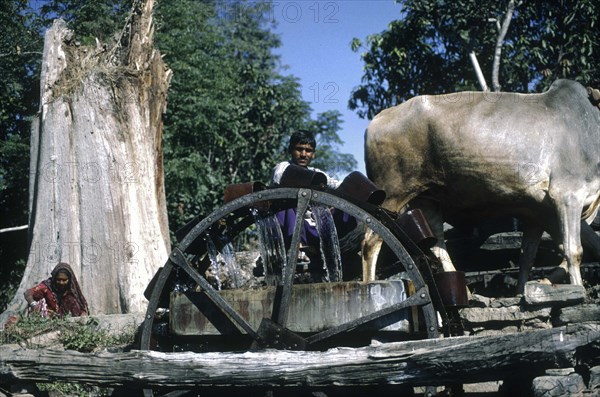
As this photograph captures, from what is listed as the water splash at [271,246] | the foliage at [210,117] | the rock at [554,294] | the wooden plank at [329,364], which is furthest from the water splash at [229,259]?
the foliage at [210,117]

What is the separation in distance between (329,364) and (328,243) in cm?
160

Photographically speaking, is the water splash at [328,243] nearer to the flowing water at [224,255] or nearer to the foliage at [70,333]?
the flowing water at [224,255]

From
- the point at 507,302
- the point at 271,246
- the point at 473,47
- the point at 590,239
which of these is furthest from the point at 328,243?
the point at 473,47

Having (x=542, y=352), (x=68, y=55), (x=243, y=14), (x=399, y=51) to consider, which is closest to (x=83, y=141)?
(x=68, y=55)

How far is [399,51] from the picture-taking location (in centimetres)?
1695

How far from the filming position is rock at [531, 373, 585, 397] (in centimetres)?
470

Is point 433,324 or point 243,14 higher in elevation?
point 243,14

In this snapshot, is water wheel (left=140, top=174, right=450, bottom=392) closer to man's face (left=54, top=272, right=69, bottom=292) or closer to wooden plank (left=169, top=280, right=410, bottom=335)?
wooden plank (left=169, top=280, right=410, bottom=335)

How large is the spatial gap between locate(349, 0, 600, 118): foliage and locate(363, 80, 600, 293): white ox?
7.77 metres

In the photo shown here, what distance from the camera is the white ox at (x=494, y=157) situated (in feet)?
24.7

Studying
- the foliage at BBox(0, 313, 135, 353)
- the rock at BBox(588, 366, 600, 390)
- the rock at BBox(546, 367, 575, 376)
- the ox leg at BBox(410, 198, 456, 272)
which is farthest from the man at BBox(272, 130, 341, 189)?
the rock at BBox(588, 366, 600, 390)

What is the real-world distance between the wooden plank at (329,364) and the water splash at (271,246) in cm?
121

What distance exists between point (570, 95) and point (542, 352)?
4.00 meters

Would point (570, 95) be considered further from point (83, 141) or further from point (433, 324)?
point (83, 141)
